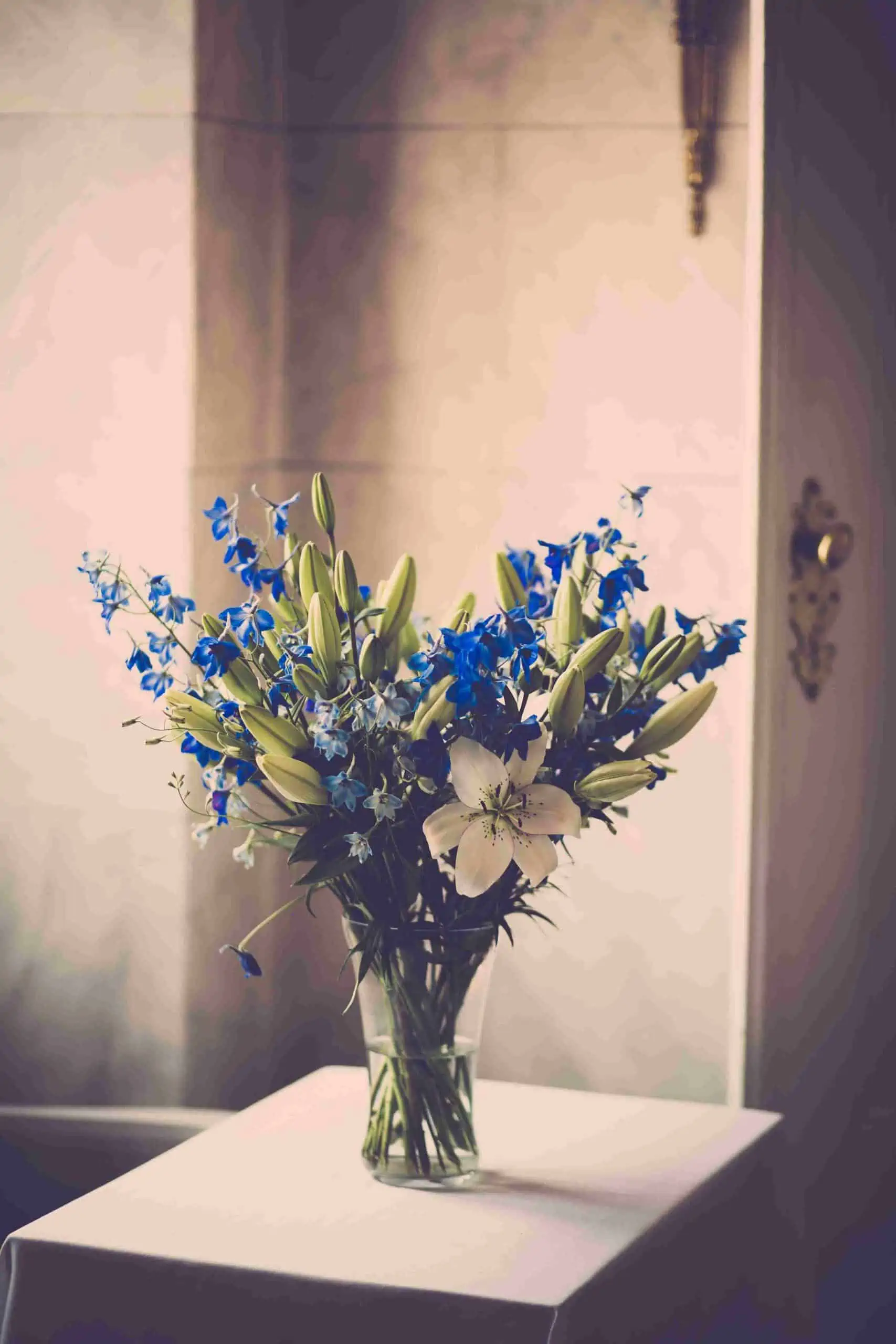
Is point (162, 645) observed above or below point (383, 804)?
above

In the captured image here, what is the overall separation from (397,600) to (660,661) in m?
0.24

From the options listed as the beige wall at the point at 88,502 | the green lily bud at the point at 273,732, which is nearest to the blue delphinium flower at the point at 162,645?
the green lily bud at the point at 273,732

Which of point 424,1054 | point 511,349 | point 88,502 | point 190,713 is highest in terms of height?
point 511,349

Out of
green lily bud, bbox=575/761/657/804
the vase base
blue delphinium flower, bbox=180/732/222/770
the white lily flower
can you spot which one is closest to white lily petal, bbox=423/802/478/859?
the white lily flower

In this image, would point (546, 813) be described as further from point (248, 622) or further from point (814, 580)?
point (814, 580)

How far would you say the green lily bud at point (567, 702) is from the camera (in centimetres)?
127

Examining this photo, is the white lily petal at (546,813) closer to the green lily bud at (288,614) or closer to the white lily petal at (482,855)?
the white lily petal at (482,855)

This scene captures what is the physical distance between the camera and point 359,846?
48.2 inches

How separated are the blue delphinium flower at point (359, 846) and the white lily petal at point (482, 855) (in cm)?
7

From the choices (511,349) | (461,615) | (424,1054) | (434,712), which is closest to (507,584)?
(461,615)

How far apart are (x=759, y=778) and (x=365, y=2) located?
→ 1.19 m

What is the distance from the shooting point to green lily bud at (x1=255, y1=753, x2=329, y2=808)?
1228 millimetres

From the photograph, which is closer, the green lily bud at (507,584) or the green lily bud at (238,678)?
the green lily bud at (238,678)

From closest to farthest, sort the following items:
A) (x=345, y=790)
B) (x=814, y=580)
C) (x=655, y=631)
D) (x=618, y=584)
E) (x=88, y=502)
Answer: (x=345, y=790) < (x=618, y=584) < (x=655, y=631) < (x=814, y=580) < (x=88, y=502)
